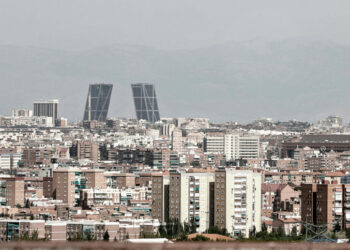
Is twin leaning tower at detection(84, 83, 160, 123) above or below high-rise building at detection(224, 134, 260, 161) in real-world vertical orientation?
above

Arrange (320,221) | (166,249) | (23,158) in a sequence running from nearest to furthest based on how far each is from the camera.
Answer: (166,249) → (320,221) → (23,158)

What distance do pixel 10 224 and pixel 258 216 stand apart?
8.31 meters

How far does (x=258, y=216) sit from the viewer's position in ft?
129

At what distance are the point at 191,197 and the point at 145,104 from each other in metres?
124

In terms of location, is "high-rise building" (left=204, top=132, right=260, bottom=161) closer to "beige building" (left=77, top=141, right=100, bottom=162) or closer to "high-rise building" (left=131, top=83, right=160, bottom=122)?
"beige building" (left=77, top=141, right=100, bottom=162)

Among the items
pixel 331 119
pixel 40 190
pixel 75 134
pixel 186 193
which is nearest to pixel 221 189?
pixel 186 193

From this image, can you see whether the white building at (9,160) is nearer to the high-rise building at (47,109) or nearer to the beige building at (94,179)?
the beige building at (94,179)

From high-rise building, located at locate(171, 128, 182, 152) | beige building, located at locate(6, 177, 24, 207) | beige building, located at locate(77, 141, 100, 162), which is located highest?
high-rise building, located at locate(171, 128, 182, 152)

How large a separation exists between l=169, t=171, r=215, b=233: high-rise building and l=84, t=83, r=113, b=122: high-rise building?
4727 inches

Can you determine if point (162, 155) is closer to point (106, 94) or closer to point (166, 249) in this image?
point (106, 94)

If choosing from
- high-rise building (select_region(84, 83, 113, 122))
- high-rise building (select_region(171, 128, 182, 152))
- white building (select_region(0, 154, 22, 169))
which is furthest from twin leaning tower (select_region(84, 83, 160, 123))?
white building (select_region(0, 154, 22, 169))

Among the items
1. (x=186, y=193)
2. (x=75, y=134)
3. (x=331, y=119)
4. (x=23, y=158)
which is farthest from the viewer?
(x=331, y=119)

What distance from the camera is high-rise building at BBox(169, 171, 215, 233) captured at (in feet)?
129

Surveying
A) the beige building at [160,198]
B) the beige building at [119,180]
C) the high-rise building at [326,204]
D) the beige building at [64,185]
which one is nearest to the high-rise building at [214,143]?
the beige building at [119,180]
